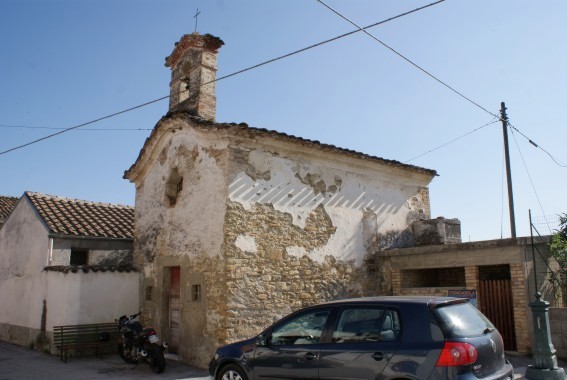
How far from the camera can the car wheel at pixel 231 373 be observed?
5707mm

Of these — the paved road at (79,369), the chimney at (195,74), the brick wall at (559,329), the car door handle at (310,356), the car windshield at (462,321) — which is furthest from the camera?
the chimney at (195,74)

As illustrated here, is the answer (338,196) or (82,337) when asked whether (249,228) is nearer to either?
(338,196)

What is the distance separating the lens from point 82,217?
43.9ft

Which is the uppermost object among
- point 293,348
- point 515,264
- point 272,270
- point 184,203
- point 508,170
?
point 508,170

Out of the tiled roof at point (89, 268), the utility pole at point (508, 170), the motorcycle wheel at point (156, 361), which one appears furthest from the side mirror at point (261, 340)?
the utility pole at point (508, 170)

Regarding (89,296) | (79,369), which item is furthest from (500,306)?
(89,296)

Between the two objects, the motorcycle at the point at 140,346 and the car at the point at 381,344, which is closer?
the car at the point at 381,344

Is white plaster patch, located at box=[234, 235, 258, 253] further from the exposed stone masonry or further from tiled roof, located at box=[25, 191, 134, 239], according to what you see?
tiled roof, located at box=[25, 191, 134, 239]

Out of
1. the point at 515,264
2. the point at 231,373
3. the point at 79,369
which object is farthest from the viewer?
the point at 79,369

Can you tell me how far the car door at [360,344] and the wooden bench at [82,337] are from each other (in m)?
6.94

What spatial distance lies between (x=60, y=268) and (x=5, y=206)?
12.5 metres

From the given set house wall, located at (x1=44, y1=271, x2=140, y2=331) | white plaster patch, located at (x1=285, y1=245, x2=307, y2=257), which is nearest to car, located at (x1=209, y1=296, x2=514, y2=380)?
white plaster patch, located at (x1=285, y1=245, x2=307, y2=257)

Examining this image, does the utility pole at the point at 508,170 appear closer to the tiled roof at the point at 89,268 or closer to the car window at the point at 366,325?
the car window at the point at 366,325

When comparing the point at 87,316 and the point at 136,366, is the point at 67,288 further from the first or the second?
the point at 136,366
